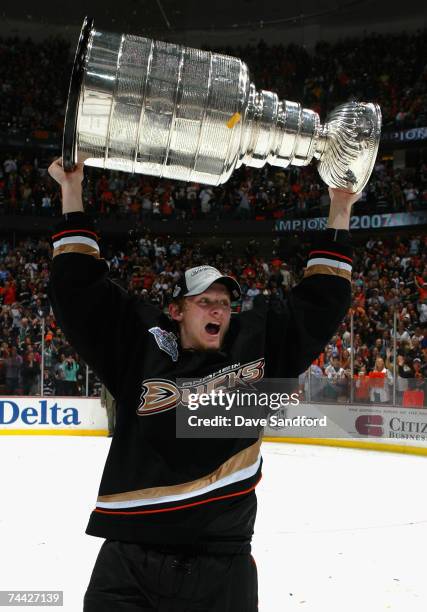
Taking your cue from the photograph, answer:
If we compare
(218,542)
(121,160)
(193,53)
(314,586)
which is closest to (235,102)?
(193,53)

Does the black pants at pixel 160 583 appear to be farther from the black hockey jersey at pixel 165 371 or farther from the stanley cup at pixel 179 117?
the stanley cup at pixel 179 117

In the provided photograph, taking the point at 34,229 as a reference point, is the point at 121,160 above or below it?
below

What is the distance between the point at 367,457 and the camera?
937cm

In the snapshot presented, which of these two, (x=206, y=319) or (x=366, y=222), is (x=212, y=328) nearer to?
(x=206, y=319)

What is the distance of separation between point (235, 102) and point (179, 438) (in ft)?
2.68

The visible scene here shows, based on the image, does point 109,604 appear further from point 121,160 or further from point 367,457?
point 367,457

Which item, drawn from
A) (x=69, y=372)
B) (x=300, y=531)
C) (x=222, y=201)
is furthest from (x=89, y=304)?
(x=222, y=201)

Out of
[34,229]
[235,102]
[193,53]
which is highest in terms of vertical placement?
[34,229]

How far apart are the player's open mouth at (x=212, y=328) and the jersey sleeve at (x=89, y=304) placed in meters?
0.18

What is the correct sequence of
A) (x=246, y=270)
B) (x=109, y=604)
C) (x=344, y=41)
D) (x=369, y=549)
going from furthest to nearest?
(x=344, y=41), (x=246, y=270), (x=369, y=549), (x=109, y=604)

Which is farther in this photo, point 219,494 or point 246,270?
point 246,270

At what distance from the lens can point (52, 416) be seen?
11.5 metres

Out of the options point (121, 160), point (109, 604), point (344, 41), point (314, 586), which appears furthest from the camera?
point (344, 41)

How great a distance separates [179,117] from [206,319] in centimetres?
50
